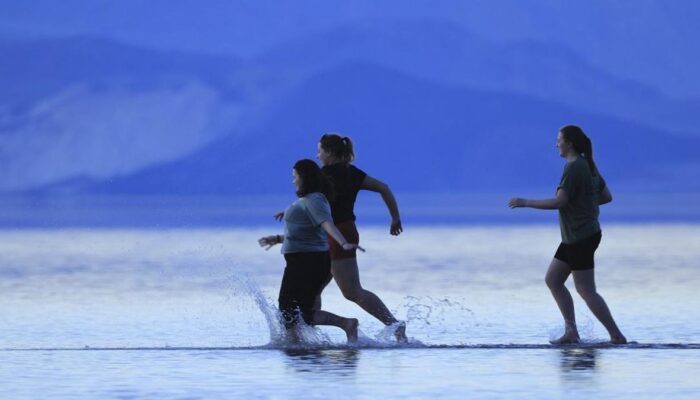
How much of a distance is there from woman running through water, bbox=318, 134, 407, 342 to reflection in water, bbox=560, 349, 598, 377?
1291mm

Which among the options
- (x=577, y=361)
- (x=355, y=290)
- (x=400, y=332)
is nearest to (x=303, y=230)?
(x=355, y=290)

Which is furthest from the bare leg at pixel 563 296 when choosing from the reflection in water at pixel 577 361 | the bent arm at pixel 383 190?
the bent arm at pixel 383 190

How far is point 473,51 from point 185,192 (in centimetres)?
3609

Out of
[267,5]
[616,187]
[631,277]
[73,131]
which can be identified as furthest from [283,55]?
[631,277]

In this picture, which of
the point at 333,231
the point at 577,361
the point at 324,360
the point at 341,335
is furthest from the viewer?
the point at 341,335

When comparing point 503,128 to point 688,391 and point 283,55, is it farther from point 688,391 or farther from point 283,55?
point 688,391

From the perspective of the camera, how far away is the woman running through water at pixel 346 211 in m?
12.9

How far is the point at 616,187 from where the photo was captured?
6708 inches

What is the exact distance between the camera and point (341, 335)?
45.7ft

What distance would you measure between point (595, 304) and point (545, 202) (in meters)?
0.82

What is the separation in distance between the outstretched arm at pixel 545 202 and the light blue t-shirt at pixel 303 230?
A: 3.96 ft

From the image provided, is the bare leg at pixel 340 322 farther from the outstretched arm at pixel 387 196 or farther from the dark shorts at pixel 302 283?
the outstretched arm at pixel 387 196

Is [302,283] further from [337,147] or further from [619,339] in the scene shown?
[619,339]

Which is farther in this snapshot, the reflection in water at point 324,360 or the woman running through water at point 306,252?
the woman running through water at point 306,252
